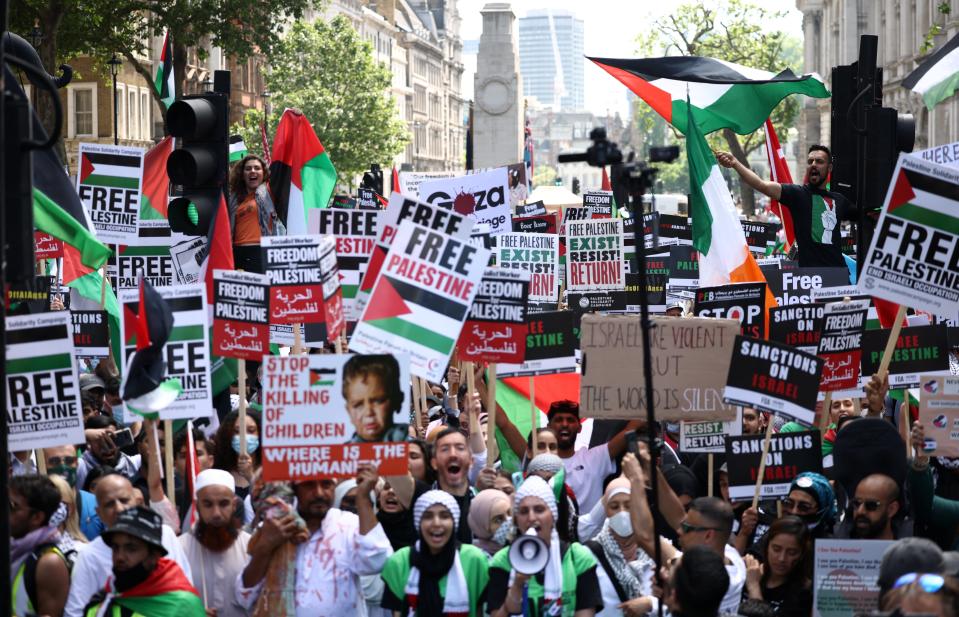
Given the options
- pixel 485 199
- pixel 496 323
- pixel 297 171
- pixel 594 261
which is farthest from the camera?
pixel 485 199

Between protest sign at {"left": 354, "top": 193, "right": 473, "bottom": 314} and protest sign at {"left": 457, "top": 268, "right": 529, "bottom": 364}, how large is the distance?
370 mm

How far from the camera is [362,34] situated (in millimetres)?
107750

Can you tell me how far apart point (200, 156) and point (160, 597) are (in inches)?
222

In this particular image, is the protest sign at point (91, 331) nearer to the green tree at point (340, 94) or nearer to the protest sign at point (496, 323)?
the protest sign at point (496, 323)

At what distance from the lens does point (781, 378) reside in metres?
8.73

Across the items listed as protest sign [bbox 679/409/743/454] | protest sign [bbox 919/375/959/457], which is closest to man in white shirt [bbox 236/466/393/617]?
protest sign [bbox 679/409/743/454]

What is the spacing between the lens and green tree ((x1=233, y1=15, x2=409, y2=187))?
6475 cm

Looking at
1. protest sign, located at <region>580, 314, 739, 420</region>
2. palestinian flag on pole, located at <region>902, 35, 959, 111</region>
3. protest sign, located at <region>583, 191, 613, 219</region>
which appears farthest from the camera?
protest sign, located at <region>583, 191, 613, 219</region>

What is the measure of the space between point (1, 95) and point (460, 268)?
3691 millimetres

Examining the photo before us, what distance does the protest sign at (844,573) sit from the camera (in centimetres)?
730

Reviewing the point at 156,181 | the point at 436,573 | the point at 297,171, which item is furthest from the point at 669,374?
the point at 156,181

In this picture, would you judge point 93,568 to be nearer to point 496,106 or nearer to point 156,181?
point 156,181

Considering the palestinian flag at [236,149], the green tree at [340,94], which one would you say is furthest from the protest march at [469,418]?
the green tree at [340,94]

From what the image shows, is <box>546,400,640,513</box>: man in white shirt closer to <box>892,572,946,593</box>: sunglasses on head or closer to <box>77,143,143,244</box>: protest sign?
<box>892,572,946,593</box>: sunglasses on head
